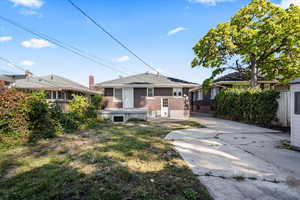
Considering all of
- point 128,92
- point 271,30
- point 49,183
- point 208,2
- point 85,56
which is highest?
point 208,2

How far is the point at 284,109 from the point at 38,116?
11802 mm

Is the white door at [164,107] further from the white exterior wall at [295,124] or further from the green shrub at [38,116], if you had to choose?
the white exterior wall at [295,124]

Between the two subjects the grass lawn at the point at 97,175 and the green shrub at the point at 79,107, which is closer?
the grass lawn at the point at 97,175

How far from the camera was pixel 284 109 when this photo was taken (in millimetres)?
7070

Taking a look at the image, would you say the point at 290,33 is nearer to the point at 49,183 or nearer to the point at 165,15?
the point at 165,15

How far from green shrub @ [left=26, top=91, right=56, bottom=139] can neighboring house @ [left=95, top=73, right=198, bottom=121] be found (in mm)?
6745

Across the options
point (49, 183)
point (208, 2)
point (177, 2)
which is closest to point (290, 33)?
point (208, 2)

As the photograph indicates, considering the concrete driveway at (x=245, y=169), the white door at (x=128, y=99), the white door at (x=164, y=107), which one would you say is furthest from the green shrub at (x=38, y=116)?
the white door at (x=164, y=107)

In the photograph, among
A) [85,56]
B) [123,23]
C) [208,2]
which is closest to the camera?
[208,2]

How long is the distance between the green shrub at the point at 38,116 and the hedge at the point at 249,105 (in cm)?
1113

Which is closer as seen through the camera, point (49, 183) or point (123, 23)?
point (49, 183)

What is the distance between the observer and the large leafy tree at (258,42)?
984 cm

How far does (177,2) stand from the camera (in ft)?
26.1

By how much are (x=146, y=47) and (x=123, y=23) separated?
3844 mm
